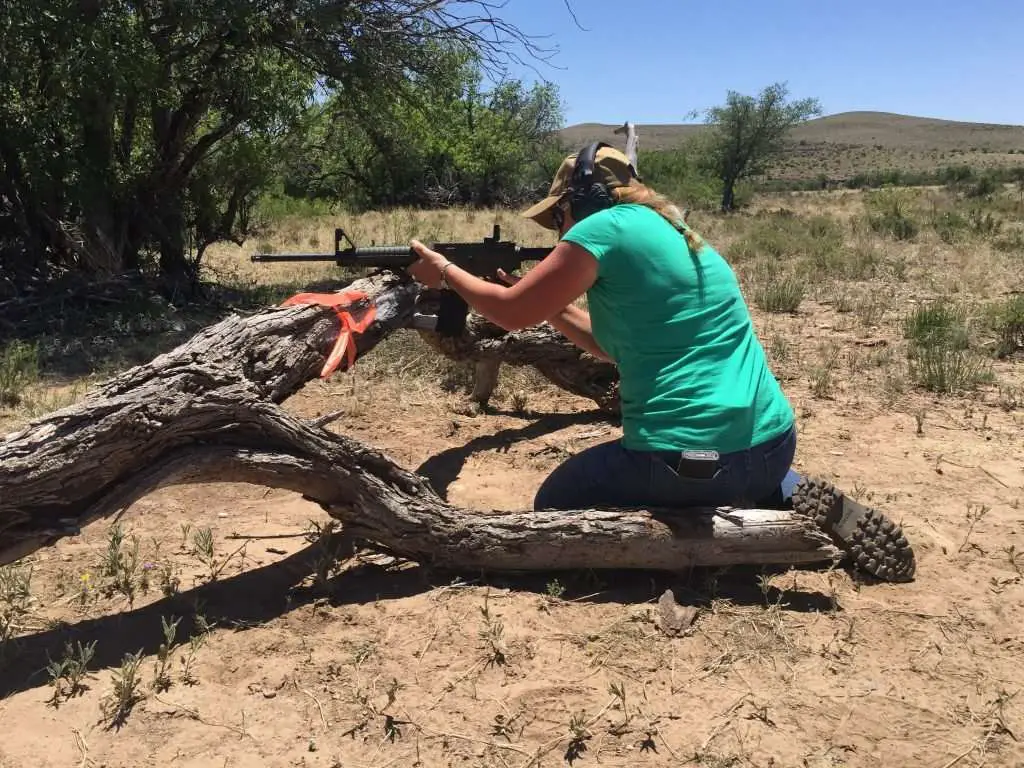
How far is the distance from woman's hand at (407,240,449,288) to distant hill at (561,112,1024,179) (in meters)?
53.6

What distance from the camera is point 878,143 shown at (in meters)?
96.2

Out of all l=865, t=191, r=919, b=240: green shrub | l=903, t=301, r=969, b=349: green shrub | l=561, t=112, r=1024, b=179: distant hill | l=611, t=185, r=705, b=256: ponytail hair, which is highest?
l=561, t=112, r=1024, b=179: distant hill

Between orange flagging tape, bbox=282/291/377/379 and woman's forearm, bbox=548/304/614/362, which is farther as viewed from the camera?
orange flagging tape, bbox=282/291/377/379

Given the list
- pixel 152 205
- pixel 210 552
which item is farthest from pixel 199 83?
pixel 210 552

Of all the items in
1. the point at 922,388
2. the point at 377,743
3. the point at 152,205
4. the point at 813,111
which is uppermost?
the point at 813,111

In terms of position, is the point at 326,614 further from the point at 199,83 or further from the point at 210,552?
the point at 199,83

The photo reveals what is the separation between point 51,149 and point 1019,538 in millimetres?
8218

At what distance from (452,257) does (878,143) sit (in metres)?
105

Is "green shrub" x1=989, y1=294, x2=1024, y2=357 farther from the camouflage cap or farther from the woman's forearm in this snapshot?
the camouflage cap

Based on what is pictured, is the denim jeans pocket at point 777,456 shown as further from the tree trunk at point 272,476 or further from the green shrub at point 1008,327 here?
the green shrub at point 1008,327

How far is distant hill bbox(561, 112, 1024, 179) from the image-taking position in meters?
69.4

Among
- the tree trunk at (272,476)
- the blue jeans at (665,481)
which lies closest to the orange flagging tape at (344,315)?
the tree trunk at (272,476)

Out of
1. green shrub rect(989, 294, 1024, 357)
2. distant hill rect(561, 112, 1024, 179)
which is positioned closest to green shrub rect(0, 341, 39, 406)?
green shrub rect(989, 294, 1024, 357)

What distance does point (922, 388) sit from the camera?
591cm
